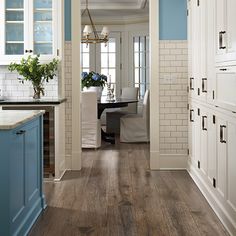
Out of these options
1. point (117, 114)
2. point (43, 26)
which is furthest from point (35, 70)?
point (117, 114)

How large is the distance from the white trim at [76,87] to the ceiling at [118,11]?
320 cm

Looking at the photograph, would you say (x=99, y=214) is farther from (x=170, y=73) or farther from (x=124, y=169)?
(x=170, y=73)

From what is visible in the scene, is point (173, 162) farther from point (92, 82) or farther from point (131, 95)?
point (131, 95)

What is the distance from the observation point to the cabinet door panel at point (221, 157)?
3721 millimetres

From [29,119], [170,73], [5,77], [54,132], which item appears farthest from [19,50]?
[29,119]

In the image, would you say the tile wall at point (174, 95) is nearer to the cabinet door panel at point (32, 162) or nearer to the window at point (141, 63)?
the cabinet door panel at point (32, 162)

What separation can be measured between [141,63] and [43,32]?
538 centimetres

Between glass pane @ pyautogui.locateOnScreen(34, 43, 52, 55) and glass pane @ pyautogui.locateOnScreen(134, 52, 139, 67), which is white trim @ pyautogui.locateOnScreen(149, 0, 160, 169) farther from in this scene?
glass pane @ pyautogui.locateOnScreen(134, 52, 139, 67)

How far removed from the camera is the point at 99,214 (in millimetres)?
4016

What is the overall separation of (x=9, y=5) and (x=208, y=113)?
2773mm

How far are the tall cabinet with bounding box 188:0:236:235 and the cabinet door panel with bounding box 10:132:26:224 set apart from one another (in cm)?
154

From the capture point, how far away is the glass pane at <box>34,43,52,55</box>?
18.5ft

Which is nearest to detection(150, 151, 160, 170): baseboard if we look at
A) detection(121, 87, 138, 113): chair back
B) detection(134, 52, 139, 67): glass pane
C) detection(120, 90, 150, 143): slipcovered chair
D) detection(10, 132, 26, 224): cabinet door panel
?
detection(120, 90, 150, 143): slipcovered chair

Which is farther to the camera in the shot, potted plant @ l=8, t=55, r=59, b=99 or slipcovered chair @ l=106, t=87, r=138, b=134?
slipcovered chair @ l=106, t=87, r=138, b=134
